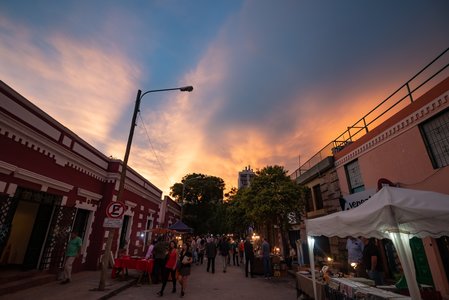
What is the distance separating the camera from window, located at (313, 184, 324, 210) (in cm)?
1518

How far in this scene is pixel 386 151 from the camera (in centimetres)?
947

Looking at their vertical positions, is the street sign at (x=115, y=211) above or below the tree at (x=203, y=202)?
below

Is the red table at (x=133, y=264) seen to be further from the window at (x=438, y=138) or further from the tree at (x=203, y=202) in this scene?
the tree at (x=203, y=202)

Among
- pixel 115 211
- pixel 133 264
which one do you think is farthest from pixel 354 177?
pixel 133 264

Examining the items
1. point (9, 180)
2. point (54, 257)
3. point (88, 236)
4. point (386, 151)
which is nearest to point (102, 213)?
point (88, 236)

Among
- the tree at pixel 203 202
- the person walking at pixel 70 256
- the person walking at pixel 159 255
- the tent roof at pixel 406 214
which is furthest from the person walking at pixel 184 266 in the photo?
the tree at pixel 203 202

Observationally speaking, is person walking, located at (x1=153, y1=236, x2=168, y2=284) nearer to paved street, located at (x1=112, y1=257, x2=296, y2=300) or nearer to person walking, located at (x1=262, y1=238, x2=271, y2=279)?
paved street, located at (x1=112, y1=257, x2=296, y2=300)

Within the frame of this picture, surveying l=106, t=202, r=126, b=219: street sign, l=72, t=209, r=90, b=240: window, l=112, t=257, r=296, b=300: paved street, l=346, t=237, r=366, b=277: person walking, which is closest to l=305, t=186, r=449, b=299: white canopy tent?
l=346, t=237, r=366, b=277: person walking

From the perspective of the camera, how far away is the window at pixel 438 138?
7.16m

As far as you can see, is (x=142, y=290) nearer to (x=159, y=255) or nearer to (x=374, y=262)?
(x=159, y=255)

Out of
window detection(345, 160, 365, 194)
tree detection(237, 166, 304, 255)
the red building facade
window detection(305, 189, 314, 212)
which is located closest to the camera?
the red building facade

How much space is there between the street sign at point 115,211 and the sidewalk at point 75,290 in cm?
242

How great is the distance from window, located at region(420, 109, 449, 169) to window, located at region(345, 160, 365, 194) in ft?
12.6

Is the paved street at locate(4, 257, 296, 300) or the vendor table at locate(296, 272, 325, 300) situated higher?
the vendor table at locate(296, 272, 325, 300)
